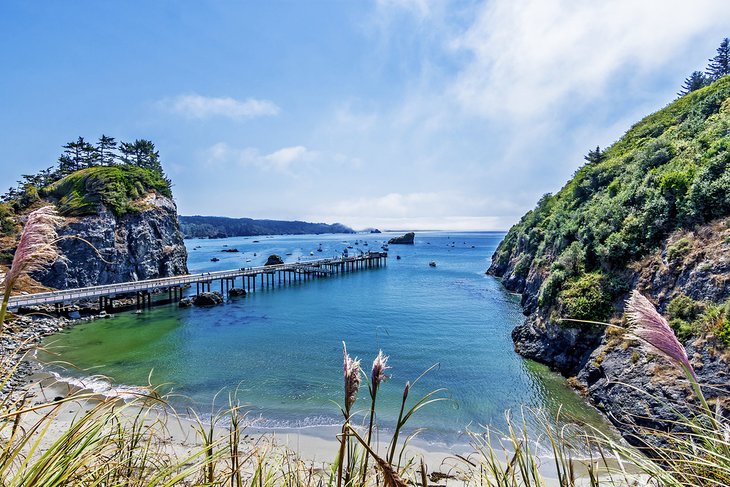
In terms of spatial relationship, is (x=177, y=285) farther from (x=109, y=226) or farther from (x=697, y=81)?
(x=697, y=81)

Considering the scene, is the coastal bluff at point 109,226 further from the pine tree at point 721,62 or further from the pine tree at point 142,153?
the pine tree at point 721,62

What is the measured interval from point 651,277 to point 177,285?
4089 cm

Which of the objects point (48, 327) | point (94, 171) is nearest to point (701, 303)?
point (48, 327)

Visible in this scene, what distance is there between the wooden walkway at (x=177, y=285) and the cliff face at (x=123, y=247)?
3049mm

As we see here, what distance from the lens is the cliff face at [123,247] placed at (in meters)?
34.0

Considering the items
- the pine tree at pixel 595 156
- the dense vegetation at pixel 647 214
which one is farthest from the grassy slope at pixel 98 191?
the pine tree at pixel 595 156

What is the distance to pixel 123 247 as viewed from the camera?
129 ft

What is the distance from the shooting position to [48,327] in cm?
2494

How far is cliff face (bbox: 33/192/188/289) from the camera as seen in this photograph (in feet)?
112

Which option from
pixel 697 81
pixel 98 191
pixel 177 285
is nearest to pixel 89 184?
pixel 98 191

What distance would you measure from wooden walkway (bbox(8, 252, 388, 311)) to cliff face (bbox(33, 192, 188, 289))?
305 cm

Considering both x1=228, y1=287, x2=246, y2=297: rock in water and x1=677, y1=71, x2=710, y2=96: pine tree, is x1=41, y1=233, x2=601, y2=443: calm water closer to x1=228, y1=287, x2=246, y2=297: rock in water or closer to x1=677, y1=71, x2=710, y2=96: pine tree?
x1=228, y1=287, x2=246, y2=297: rock in water

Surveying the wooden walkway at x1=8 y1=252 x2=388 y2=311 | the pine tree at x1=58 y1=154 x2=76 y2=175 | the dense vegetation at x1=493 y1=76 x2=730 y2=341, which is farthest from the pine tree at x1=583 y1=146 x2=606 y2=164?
the pine tree at x1=58 y1=154 x2=76 y2=175

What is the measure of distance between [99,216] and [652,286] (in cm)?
4872
